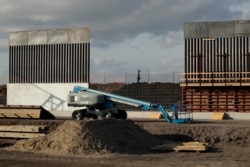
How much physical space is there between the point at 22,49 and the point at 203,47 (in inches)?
767

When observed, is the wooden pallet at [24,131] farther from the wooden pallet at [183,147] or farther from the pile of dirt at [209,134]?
the pile of dirt at [209,134]

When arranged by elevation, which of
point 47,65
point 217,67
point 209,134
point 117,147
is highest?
point 47,65

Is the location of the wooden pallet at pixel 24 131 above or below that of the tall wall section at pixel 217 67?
below

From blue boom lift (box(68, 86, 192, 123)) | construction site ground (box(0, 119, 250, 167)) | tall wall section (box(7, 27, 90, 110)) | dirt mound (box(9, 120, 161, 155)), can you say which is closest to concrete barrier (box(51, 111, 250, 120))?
blue boom lift (box(68, 86, 192, 123))

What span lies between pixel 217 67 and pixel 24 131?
89.2 feet

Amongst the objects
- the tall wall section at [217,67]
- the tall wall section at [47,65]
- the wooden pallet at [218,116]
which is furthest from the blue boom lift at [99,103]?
the tall wall section at [47,65]

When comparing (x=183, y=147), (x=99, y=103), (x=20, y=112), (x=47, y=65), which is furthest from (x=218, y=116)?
(x=47, y=65)

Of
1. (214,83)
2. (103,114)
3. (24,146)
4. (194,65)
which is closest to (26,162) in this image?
(24,146)

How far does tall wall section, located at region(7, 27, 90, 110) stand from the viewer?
5188 cm

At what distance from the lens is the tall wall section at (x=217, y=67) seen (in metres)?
46.6

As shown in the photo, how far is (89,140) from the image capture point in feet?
77.2

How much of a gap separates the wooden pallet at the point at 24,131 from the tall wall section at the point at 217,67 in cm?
2296

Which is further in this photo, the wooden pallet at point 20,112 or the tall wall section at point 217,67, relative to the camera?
the tall wall section at point 217,67

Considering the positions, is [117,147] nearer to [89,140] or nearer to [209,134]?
[89,140]
